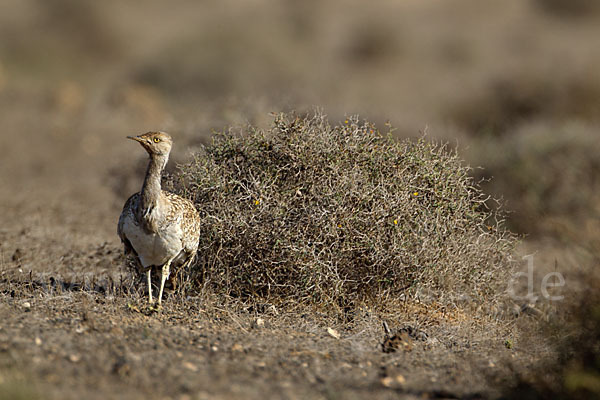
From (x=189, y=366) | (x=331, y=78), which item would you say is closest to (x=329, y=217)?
(x=189, y=366)

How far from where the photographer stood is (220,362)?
432 centimetres

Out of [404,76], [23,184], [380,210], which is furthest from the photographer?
[404,76]

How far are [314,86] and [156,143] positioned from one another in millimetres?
14085

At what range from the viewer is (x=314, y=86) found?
62.2ft

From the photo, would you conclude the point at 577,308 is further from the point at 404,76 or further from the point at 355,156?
the point at 404,76

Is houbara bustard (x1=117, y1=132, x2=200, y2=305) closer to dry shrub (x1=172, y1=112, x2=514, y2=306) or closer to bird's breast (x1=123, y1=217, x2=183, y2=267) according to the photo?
bird's breast (x1=123, y1=217, x2=183, y2=267)

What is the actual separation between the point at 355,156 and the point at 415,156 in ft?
1.68

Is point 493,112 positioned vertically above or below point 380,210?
above

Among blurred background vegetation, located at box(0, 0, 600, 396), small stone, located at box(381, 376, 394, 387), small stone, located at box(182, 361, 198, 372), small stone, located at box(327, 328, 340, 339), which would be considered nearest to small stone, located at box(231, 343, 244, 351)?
small stone, located at box(182, 361, 198, 372)

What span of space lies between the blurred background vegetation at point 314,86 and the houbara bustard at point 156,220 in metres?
1.72

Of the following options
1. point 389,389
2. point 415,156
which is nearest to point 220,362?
point 389,389

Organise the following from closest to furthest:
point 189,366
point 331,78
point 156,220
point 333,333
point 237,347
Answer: point 189,366
point 237,347
point 156,220
point 333,333
point 331,78

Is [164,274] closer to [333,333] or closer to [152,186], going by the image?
Answer: [152,186]

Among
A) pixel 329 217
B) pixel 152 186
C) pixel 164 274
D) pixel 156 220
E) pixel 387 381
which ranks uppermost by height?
pixel 329 217
